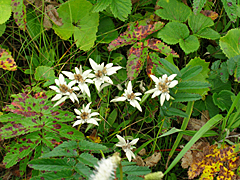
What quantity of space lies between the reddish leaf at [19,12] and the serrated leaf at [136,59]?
136 centimetres

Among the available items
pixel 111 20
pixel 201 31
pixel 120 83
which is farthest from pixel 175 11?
pixel 120 83

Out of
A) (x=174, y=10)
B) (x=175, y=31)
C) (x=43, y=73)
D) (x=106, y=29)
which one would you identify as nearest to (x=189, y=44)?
(x=175, y=31)

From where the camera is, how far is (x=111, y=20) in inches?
105

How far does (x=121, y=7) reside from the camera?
7.57ft

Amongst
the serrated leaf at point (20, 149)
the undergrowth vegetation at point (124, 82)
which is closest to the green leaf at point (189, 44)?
the undergrowth vegetation at point (124, 82)

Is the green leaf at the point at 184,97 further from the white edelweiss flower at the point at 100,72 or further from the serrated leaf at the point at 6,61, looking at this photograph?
the serrated leaf at the point at 6,61

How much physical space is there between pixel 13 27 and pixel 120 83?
62.0 inches

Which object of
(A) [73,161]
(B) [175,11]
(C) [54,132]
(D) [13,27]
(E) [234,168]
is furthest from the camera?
(D) [13,27]

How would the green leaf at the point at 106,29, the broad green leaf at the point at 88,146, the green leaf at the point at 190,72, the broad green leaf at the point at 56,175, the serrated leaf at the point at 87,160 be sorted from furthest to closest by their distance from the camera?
the green leaf at the point at 106,29 → the green leaf at the point at 190,72 → the broad green leaf at the point at 88,146 → the serrated leaf at the point at 87,160 → the broad green leaf at the point at 56,175

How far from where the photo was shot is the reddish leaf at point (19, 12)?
2.42 m

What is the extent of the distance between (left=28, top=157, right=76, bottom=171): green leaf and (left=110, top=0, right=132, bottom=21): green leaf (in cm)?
160

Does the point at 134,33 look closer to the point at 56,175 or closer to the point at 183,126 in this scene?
the point at 183,126

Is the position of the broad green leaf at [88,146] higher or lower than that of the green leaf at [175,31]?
lower

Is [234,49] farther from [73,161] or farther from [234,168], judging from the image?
[73,161]
